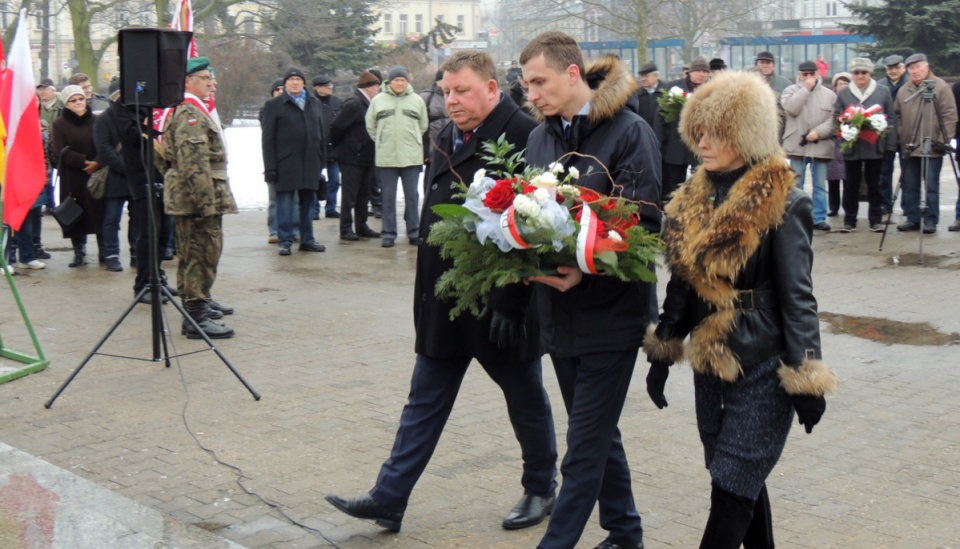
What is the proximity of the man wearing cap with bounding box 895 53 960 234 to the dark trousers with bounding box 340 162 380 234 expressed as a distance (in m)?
6.49

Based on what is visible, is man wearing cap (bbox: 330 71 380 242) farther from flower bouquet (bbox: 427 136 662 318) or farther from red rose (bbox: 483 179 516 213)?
red rose (bbox: 483 179 516 213)

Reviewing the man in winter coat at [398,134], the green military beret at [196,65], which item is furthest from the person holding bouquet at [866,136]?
the green military beret at [196,65]

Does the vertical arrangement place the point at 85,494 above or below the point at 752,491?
below

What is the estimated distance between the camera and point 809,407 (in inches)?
150

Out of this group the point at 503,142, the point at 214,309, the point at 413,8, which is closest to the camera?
the point at 503,142

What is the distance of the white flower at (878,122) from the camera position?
44.6ft

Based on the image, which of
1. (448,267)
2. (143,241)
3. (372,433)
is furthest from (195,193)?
(448,267)

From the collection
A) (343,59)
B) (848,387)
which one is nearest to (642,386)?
(848,387)

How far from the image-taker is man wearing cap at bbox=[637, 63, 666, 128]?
15.3 m

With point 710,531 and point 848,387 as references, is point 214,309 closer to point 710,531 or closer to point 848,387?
point 848,387

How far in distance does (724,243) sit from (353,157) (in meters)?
10.8

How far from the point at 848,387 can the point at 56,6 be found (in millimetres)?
39558

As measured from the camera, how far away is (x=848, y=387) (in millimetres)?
7324

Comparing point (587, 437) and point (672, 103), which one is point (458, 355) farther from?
point (672, 103)
